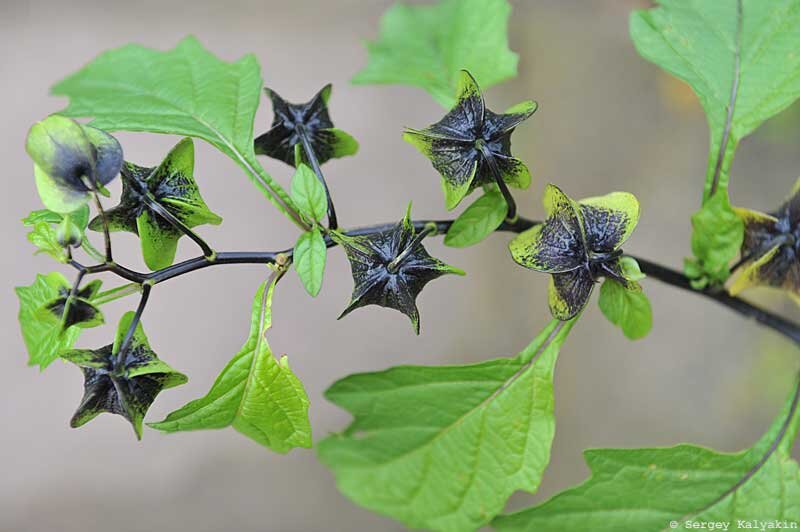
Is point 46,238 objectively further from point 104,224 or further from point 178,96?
point 178,96

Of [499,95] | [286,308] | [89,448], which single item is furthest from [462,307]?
[89,448]

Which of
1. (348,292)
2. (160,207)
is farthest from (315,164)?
(348,292)

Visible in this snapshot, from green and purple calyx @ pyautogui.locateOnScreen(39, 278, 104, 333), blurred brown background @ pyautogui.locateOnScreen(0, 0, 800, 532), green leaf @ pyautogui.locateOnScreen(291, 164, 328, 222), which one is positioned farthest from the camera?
blurred brown background @ pyautogui.locateOnScreen(0, 0, 800, 532)

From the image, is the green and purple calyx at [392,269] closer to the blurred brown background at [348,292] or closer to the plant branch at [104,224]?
the plant branch at [104,224]

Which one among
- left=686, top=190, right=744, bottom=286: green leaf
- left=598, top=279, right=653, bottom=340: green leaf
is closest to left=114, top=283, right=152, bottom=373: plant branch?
left=598, top=279, right=653, bottom=340: green leaf

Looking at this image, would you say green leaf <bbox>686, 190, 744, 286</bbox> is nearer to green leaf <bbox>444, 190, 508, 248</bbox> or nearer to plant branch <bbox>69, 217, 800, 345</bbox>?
plant branch <bbox>69, 217, 800, 345</bbox>

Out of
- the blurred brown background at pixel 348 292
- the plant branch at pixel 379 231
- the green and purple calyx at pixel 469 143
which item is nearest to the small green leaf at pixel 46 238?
the plant branch at pixel 379 231
